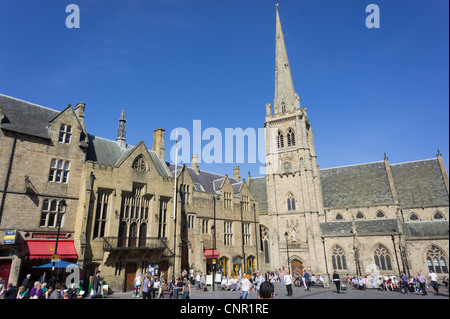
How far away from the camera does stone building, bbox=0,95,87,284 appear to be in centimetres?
1945

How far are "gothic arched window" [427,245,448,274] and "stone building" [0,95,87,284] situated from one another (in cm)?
3934

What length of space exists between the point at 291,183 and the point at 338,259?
13331 millimetres

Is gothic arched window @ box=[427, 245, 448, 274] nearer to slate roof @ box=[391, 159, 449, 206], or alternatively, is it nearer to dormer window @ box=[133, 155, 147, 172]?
slate roof @ box=[391, 159, 449, 206]

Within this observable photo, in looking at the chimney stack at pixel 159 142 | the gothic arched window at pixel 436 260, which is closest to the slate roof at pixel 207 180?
A: the chimney stack at pixel 159 142

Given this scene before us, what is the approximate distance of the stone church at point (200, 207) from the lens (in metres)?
21.1

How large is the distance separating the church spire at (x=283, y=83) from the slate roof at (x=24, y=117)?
37.7 m

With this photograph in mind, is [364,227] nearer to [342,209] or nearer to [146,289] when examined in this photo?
[342,209]

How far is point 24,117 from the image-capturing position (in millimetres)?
→ 22516

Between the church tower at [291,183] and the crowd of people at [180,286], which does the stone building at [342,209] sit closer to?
the church tower at [291,183]

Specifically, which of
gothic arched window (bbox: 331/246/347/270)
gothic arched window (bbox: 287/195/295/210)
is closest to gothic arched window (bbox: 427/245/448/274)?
gothic arched window (bbox: 331/246/347/270)

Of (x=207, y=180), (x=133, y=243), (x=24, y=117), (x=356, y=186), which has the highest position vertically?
(x=24, y=117)

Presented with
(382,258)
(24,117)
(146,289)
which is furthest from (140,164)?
(382,258)
